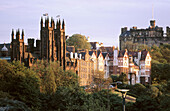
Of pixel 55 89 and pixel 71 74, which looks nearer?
pixel 55 89

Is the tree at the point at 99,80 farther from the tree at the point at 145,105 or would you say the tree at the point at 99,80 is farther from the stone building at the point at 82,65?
the tree at the point at 145,105

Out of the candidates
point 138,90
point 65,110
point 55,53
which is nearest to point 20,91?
point 65,110

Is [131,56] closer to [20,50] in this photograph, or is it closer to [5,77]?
[20,50]

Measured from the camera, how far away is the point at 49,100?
80.1 meters

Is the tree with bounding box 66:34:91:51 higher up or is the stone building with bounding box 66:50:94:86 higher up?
the tree with bounding box 66:34:91:51

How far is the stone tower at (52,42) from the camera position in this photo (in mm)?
110250

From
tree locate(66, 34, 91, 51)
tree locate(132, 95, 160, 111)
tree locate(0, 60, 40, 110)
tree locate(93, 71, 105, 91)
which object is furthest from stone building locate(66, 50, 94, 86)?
tree locate(0, 60, 40, 110)

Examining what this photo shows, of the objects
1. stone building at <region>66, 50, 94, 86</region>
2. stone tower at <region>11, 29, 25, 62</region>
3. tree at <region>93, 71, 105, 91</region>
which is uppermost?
stone tower at <region>11, 29, 25, 62</region>

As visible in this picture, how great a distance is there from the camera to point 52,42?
112812 mm

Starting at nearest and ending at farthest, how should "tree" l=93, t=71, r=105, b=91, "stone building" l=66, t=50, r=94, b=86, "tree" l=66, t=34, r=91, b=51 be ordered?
"tree" l=93, t=71, r=105, b=91 < "stone building" l=66, t=50, r=94, b=86 < "tree" l=66, t=34, r=91, b=51

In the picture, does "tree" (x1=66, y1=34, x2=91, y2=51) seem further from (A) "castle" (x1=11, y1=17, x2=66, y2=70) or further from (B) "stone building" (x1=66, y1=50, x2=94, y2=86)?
(A) "castle" (x1=11, y1=17, x2=66, y2=70)

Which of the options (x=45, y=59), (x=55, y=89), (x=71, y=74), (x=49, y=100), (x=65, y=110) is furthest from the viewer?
(x=45, y=59)

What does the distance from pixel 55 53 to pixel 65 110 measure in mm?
42437

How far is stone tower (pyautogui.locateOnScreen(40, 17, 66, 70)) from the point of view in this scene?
362 ft
